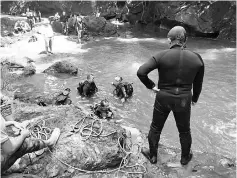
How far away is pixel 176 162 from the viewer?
173 inches

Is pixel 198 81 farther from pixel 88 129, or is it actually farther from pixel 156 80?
pixel 156 80

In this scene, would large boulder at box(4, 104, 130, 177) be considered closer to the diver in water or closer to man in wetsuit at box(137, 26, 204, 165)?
man in wetsuit at box(137, 26, 204, 165)

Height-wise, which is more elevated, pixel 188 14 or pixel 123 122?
pixel 188 14

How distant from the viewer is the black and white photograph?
3.58m

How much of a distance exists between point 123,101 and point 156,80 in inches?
99.3

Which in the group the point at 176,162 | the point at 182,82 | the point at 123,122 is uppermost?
the point at 182,82

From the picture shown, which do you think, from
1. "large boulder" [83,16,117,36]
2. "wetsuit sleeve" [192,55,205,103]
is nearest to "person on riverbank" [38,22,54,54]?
"large boulder" [83,16,117,36]

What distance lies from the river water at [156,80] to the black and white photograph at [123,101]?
0.04m

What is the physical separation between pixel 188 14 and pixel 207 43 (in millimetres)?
3262

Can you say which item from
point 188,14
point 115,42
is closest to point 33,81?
point 115,42

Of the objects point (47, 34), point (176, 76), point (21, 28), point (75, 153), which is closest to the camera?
point (176, 76)

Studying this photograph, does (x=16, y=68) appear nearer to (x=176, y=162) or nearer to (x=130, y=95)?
(x=130, y=95)

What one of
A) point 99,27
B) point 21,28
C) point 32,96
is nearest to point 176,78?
point 32,96

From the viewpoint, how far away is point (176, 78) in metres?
3.52
